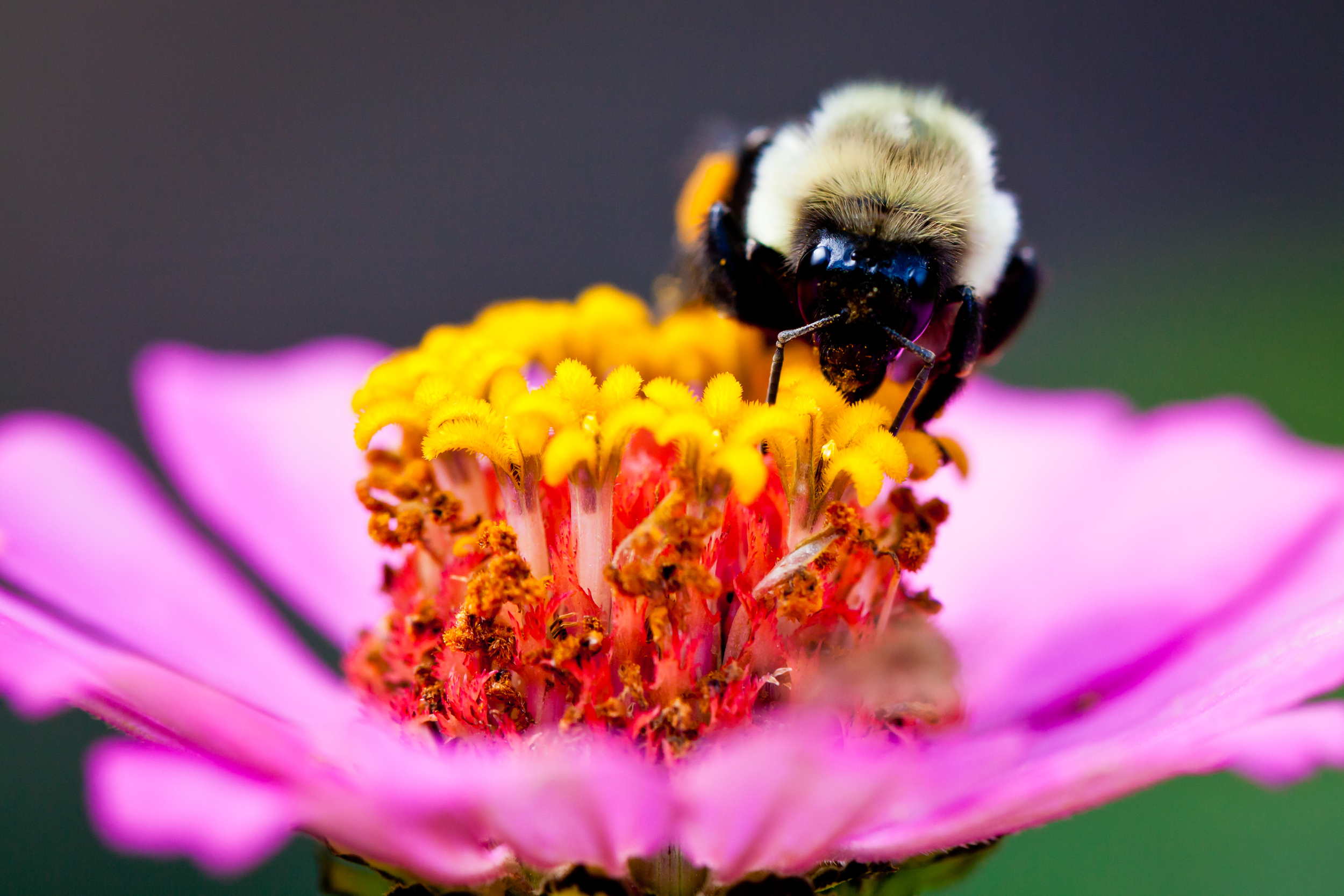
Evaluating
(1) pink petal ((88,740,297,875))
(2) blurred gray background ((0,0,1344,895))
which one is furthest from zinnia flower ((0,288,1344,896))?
(2) blurred gray background ((0,0,1344,895))

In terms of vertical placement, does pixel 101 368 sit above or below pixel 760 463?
above

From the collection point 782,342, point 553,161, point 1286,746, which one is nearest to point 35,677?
point 782,342

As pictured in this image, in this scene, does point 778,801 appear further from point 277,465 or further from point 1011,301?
point 277,465

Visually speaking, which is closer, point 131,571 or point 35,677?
point 35,677

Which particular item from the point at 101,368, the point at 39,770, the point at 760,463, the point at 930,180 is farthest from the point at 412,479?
the point at 101,368

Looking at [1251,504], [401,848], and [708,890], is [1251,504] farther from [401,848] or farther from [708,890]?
[401,848]
